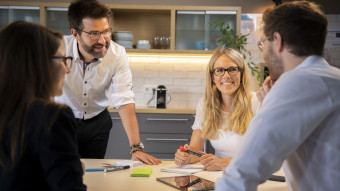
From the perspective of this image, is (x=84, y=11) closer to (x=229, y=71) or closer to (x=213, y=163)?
(x=229, y=71)

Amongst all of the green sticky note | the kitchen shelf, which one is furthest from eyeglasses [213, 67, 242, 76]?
the kitchen shelf

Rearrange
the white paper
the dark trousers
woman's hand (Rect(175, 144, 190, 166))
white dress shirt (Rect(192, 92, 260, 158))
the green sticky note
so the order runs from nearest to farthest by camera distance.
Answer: the green sticky note, the white paper, woman's hand (Rect(175, 144, 190, 166)), white dress shirt (Rect(192, 92, 260, 158)), the dark trousers

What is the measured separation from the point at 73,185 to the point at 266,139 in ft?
1.84

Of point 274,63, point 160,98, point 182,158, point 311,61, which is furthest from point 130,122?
point 160,98

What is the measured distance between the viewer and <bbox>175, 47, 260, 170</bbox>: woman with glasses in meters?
2.40

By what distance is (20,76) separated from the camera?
1.03 metres

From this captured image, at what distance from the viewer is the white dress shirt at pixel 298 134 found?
3.18ft

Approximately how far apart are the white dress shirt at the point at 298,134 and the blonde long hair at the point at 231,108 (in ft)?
4.38

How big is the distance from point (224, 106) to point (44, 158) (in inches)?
71.5

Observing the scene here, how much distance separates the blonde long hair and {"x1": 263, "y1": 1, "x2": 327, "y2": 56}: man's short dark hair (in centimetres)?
129

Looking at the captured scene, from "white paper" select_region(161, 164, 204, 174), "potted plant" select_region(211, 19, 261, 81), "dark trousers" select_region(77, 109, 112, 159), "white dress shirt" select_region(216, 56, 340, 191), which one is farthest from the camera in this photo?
"potted plant" select_region(211, 19, 261, 81)

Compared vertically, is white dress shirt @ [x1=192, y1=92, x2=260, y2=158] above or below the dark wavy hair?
below

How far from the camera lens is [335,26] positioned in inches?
194

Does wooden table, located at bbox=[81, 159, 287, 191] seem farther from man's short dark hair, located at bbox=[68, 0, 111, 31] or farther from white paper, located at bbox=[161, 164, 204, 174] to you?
man's short dark hair, located at bbox=[68, 0, 111, 31]
